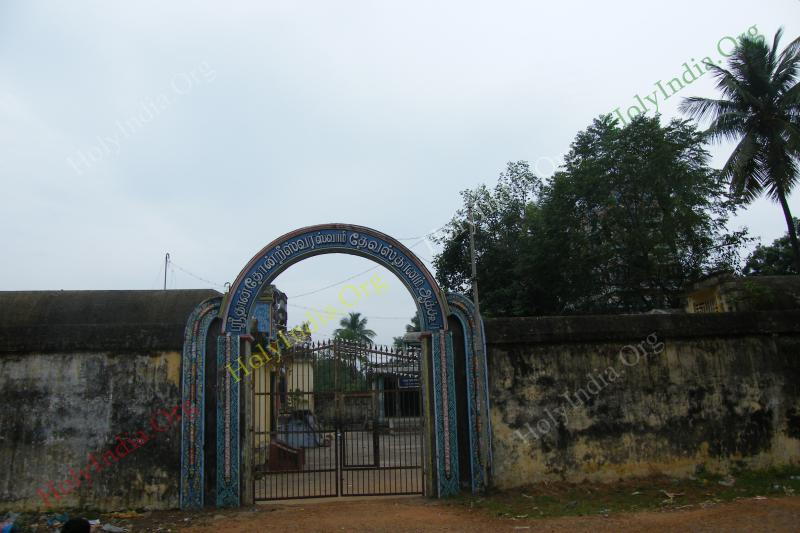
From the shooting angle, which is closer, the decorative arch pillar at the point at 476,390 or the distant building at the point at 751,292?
the decorative arch pillar at the point at 476,390

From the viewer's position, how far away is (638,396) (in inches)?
328

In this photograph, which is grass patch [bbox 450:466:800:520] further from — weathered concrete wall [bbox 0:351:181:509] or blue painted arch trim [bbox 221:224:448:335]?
weathered concrete wall [bbox 0:351:181:509]

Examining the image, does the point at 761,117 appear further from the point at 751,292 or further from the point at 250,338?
the point at 250,338

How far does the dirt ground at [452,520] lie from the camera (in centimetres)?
634

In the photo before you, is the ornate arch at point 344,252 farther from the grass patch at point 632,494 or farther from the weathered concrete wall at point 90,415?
the grass patch at point 632,494

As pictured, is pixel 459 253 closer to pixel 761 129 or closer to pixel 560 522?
pixel 761 129

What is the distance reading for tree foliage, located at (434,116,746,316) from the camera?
15.8 meters

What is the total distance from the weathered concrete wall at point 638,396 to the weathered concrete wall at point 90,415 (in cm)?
436

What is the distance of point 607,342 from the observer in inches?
334

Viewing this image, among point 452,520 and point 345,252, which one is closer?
point 452,520
